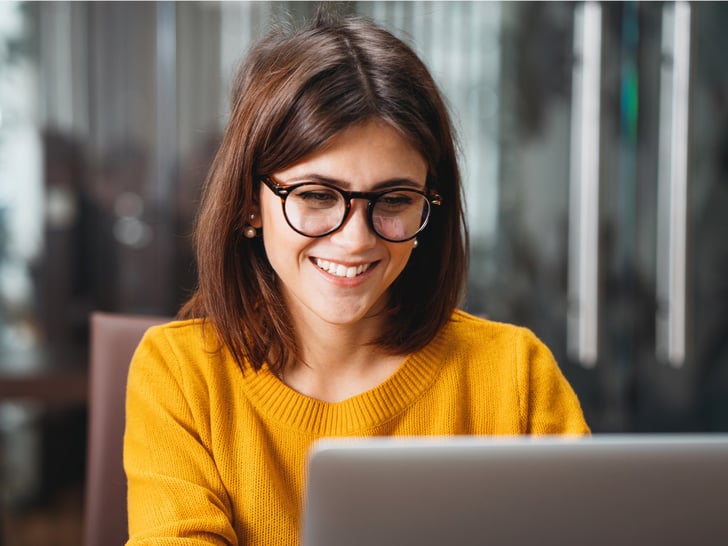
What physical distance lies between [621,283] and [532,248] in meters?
0.33

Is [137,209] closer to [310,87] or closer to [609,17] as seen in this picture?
[609,17]

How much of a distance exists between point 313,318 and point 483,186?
6.10ft

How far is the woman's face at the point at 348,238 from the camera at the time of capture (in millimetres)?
1067

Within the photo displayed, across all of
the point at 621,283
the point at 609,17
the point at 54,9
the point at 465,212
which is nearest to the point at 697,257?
the point at 621,283

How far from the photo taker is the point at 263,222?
119cm

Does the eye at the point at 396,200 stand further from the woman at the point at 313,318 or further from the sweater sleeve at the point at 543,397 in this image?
the sweater sleeve at the point at 543,397

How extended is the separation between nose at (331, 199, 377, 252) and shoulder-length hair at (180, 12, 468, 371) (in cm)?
9

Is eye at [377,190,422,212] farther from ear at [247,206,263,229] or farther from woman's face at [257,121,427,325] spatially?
ear at [247,206,263,229]

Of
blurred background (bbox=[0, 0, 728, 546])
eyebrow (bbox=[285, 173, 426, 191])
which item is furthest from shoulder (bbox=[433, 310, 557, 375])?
blurred background (bbox=[0, 0, 728, 546])

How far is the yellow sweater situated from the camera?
44.3 inches

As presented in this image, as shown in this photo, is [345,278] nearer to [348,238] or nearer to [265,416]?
[348,238]

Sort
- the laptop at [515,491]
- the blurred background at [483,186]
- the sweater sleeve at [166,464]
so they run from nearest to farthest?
the laptop at [515,491] → the sweater sleeve at [166,464] → the blurred background at [483,186]

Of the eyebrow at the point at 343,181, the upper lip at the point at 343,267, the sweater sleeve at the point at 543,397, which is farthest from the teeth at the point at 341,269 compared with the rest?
the sweater sleeve at the point at 543,397

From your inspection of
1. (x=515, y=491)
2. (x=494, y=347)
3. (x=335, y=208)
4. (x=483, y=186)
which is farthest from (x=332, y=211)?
(x=483, y=186)
